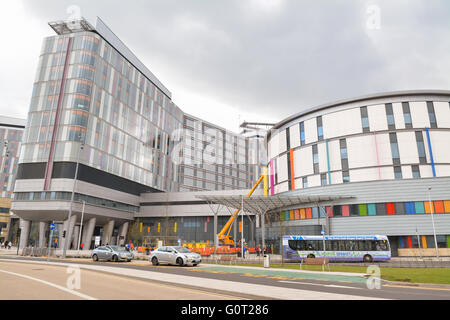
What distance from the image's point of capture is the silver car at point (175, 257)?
23312 mm

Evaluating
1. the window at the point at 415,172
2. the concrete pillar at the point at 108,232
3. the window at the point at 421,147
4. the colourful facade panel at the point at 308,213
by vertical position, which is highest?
the window at the point at 421,147

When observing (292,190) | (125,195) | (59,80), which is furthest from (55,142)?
(292,190)

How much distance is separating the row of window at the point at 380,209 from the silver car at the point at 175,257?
29919 mm

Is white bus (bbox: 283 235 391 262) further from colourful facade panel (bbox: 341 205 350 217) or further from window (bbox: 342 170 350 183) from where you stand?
window (bbox: 342 170 350 183)

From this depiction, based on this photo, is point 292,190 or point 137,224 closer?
point 292,190

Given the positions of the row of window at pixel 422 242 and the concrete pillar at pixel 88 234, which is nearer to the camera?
the row of window at pixel 422 242

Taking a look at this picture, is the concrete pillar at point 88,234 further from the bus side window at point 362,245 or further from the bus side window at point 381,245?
the bus side window at point 381,245

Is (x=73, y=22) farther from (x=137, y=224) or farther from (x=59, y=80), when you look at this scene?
(x=137, y=224)

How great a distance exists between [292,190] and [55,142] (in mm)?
47047

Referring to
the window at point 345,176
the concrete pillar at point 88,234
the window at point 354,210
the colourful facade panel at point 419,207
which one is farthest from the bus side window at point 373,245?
the concrete pillar at point 88,234

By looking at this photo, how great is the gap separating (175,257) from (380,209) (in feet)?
111

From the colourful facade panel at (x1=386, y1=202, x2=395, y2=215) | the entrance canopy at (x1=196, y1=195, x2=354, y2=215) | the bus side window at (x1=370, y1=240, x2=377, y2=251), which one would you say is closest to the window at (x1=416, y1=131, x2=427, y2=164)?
the colourful facade panel at (x1=386, y1=202, x2=395, y2=215)
